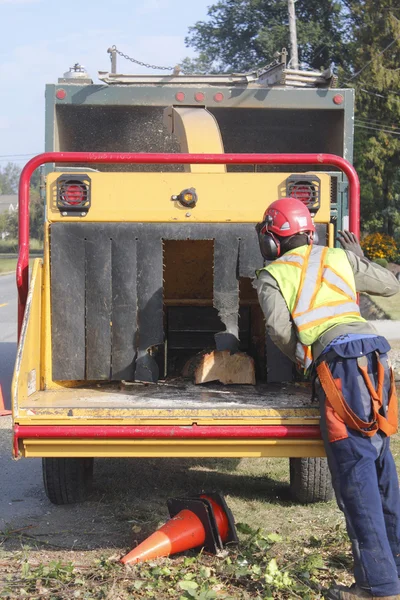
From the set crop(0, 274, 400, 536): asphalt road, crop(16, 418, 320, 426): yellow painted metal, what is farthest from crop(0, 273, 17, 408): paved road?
crop(16, 418, 320, 426): yellow painted metal

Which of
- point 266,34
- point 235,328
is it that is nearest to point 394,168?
point 266,34

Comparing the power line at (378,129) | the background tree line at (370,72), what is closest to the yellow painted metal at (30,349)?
the background tree line at (370,72)

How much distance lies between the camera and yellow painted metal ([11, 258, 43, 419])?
4.05 m

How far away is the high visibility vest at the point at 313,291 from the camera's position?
12.6 ft

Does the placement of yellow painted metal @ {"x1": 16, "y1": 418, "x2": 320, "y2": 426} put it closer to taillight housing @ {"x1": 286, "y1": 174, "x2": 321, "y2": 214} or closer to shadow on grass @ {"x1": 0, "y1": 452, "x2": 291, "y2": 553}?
shadow on grass @ {"x1": 0, "y1": 452, "x2": 291, "y2": 553}

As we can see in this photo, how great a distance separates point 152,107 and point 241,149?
0.91 metres


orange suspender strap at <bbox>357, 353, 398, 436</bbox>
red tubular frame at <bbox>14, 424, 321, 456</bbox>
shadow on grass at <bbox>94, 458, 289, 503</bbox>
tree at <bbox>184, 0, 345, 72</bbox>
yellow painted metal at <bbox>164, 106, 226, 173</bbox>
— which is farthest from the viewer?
tree at <bbox>184, 0, 345, 72</bbox>

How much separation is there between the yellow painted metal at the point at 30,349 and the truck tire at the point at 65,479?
58 centimetres

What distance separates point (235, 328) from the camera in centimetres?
486

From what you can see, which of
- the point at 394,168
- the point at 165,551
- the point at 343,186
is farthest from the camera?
Result: the point at 394,168

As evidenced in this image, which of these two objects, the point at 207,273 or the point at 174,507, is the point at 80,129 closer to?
the point at 207,273

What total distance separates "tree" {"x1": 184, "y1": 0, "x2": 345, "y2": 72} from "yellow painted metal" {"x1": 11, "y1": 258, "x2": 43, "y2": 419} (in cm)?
3680

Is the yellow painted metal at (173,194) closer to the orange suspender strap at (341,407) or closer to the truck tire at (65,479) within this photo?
the orange suspender strap at (341,407)

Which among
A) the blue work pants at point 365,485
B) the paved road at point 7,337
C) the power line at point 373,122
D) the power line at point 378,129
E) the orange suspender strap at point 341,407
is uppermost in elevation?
the power line at point 373,122
